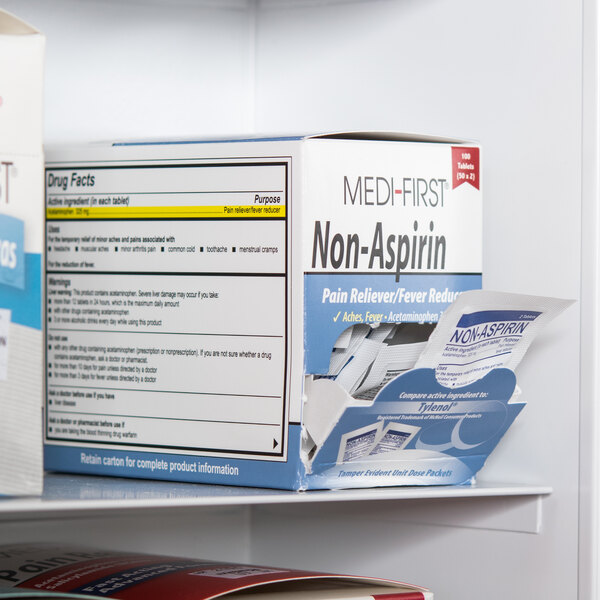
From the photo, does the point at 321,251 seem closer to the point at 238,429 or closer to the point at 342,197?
the point at 342,197

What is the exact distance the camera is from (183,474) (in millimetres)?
723

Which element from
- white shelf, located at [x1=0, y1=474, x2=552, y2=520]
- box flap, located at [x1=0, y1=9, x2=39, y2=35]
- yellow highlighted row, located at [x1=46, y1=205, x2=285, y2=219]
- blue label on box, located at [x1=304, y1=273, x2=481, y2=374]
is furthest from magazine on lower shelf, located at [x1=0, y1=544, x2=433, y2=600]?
box flap, located at [x1=0, y1=9, x2=39, y2=35]

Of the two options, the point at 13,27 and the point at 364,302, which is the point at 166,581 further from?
the point at 13,27

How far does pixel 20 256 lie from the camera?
23.5 inches

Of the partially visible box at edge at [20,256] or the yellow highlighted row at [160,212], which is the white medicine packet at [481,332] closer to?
the yellow highlighted row at [160,212]

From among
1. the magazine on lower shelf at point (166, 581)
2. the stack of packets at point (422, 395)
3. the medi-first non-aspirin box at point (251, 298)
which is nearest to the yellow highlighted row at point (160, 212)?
the medi-first non-aspirin box at point (251, 298)

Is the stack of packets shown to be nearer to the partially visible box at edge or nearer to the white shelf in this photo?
the white shelf

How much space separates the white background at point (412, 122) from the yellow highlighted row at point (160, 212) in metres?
0.18

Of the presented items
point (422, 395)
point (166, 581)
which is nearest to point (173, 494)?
point (166, 581)

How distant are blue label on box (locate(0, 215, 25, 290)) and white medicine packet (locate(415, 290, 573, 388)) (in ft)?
1.01

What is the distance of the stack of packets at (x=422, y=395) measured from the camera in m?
0.69

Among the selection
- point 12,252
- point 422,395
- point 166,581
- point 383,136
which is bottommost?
point 166,581

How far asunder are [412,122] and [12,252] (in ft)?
1.46

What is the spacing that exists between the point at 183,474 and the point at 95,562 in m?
0.10
